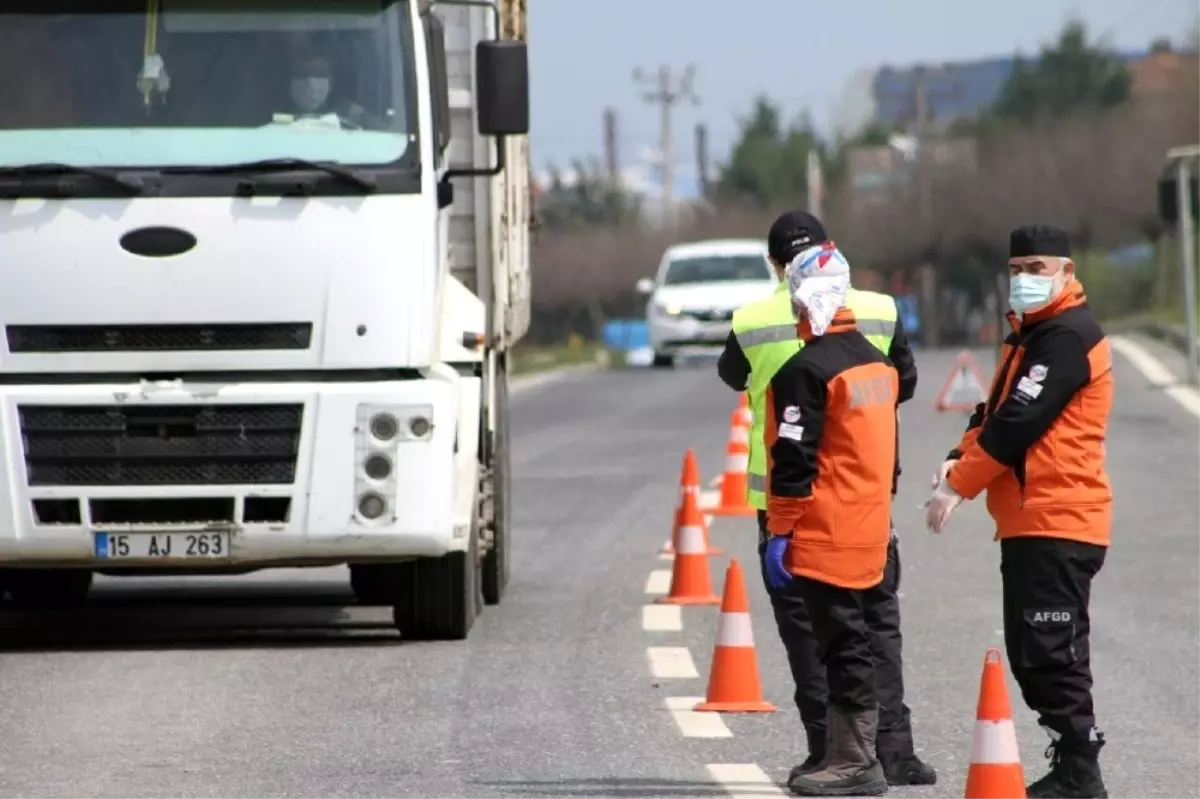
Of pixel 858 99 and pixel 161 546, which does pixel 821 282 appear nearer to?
pixel 161 546

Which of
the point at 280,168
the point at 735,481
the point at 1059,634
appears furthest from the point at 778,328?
the point at 735,481

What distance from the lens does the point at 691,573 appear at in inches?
566

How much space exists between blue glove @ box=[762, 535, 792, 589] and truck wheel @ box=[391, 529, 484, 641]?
434 cm

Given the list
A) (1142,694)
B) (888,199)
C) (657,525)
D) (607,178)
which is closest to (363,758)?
(1142,694)

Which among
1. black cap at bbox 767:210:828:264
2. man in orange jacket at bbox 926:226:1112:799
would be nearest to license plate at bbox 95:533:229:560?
black cap at bbox 767:210:828:264

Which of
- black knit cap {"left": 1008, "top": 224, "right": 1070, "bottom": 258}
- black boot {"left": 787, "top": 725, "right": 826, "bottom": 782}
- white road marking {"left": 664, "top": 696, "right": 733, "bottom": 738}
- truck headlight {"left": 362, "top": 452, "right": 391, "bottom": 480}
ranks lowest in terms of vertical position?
white road marking {"left": 664, "top": 696, "right": 733, "bottom": 738}

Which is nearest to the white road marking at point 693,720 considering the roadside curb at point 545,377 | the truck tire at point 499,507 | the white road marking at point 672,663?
the white road marking at point 672,663

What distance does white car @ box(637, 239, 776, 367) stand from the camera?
4275 cm

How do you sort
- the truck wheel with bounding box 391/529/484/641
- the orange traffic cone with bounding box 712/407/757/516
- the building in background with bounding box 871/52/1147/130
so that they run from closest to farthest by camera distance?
the truck wheel with bounding box 391/529/484/641 → the orange traffic cone with bounding box 712/407/757/516 → the building in background with bounding box 871/52/1147/130

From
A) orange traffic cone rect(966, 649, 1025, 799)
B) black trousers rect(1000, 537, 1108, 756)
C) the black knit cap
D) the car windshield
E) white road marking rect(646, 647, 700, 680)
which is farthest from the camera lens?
the car windshield

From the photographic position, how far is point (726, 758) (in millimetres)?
9430

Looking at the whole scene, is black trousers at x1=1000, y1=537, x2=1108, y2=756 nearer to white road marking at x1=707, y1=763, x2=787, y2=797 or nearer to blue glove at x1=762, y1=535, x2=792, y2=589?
blue glove at x1=762, y1=535, x2=792, y2=589

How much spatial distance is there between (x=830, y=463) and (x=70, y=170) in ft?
15.0

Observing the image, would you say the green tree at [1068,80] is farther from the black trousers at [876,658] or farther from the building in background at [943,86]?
the black trousers at [876,658]
